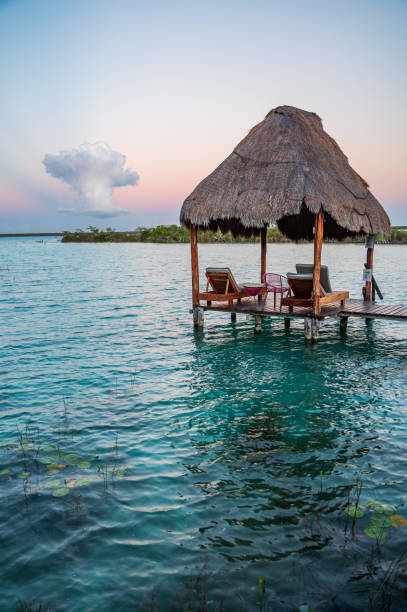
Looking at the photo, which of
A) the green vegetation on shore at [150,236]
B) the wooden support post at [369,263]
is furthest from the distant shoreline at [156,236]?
the wooden support post at [369,263]

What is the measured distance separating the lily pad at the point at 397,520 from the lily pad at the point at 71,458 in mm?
3244

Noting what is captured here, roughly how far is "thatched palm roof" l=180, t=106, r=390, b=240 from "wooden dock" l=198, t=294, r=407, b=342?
198 centimetres

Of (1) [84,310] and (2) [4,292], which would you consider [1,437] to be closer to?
(1) [84,310]

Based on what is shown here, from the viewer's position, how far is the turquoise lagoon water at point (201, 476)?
2.99 m

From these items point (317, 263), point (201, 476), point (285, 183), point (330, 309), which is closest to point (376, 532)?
point (201, 476)

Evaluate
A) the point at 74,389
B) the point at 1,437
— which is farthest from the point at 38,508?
the point at 74,389

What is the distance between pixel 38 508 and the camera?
387 centimetres

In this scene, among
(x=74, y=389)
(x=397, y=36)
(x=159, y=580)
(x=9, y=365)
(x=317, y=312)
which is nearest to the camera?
(x=159, y=580)

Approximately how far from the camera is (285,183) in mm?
9789

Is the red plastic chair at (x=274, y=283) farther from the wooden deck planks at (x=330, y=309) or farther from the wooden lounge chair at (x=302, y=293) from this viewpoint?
the wooden lounge chair at (x=302, y=293)

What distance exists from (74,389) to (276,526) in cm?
464

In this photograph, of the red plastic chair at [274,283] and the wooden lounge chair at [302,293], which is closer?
the wooden lounge chair at [302,293]

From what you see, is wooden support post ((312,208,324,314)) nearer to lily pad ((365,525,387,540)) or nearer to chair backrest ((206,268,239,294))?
chair backrest ((206,268,239,294))

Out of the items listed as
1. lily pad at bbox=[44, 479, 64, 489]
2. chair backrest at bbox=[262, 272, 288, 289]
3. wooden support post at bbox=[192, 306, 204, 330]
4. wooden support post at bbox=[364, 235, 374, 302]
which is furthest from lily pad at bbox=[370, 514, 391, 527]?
wooden support post at bbox=[364, 235, 374, 302]
